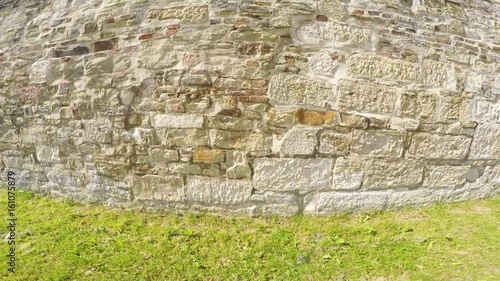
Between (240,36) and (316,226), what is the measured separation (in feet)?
6.14

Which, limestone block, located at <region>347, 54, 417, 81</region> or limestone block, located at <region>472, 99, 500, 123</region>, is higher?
limestone block, located at <region>347, 54, 417, 81</region>

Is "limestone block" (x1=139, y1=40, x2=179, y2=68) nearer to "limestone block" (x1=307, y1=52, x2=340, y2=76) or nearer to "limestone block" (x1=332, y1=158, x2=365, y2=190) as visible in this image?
"limestone block" (x1=307, y1=52, x2=340, y2=76)

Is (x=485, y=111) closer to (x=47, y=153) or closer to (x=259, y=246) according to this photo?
(x=259, y=246)

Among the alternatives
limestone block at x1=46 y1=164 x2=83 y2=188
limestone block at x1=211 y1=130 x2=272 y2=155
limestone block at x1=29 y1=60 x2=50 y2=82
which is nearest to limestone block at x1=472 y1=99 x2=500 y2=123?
limestone block at x1=211 y1=130 x2=272 y2=155

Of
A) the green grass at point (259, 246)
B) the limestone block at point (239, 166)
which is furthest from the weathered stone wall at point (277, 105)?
the green grass at point (259, 246)

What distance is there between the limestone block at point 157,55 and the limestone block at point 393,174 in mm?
2138

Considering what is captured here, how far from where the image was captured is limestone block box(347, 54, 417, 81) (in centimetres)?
310

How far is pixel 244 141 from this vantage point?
2961mm

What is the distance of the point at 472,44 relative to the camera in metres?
3.48

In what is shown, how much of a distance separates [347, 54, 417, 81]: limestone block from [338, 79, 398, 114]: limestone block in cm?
10

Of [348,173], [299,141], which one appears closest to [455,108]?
[348,173]

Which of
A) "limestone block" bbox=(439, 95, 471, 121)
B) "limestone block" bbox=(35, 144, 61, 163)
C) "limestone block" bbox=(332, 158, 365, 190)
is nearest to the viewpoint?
"limestone block" bbox=(332, 158, 365, 190)

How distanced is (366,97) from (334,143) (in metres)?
0.55

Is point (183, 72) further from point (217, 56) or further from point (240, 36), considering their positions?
point (240, 36)
